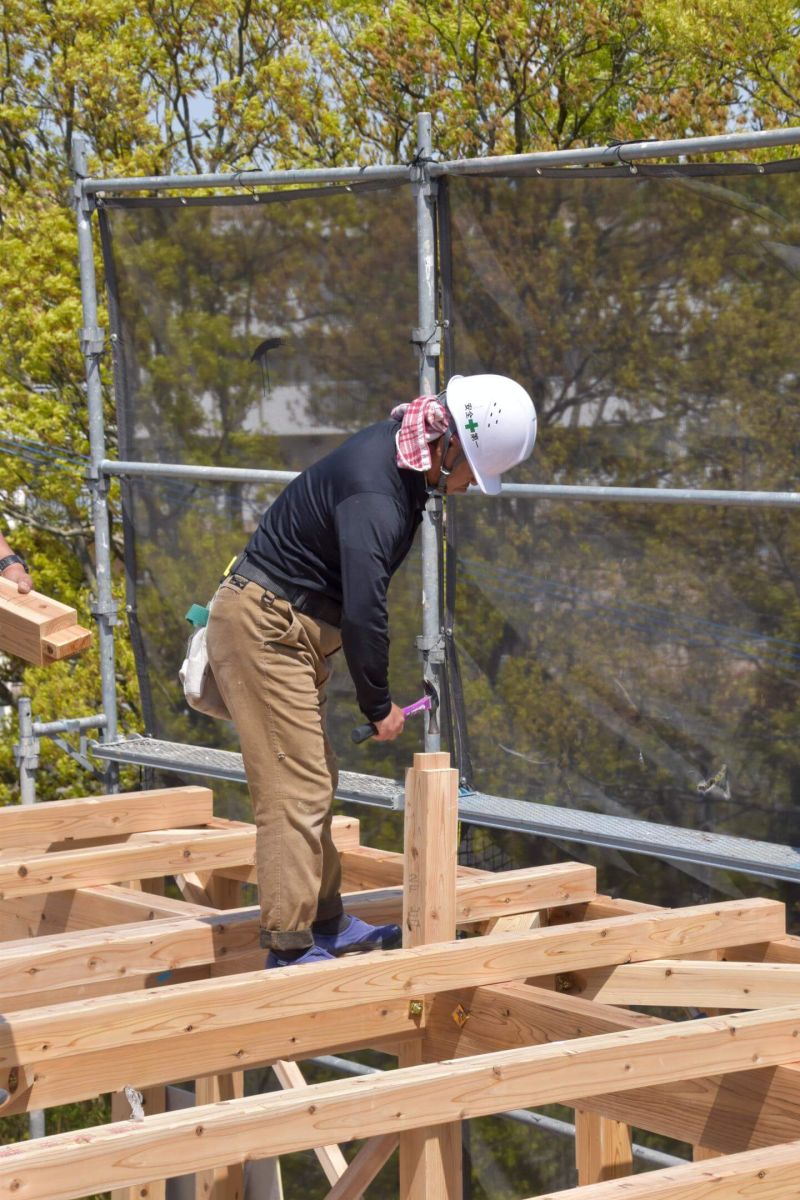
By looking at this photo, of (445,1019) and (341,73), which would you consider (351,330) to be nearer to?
(445,1019)

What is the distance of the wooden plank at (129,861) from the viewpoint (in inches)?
177

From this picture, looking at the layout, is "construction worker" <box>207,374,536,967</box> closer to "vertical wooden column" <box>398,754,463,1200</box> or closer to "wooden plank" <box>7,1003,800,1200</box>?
"vertical wooden column" <box>398,754,463,1200</box>

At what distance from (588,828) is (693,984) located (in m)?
1.68

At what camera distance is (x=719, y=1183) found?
8.32ft

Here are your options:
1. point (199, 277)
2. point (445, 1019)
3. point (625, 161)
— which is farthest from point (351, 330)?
point (445, 1019)

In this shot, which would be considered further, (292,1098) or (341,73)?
(341,73)

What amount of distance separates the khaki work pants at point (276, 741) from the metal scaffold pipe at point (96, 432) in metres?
3.10

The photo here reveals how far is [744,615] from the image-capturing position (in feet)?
16.8

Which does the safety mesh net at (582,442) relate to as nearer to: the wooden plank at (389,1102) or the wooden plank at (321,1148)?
the wooden plank at (321,1148)

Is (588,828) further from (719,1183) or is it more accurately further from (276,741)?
(719,1183)

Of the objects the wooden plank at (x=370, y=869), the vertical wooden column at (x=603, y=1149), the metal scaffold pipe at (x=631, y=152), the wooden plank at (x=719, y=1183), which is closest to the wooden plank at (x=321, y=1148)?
the wooden plank at (x=370, y=869)

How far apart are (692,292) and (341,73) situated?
7493 millimetres

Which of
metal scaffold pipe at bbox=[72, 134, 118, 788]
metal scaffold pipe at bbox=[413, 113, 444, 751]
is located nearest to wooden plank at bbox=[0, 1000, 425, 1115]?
metal scaffold pipe at bbox=[413, 113, 444, 751]

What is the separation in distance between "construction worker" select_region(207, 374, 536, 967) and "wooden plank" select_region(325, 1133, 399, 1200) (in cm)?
48
